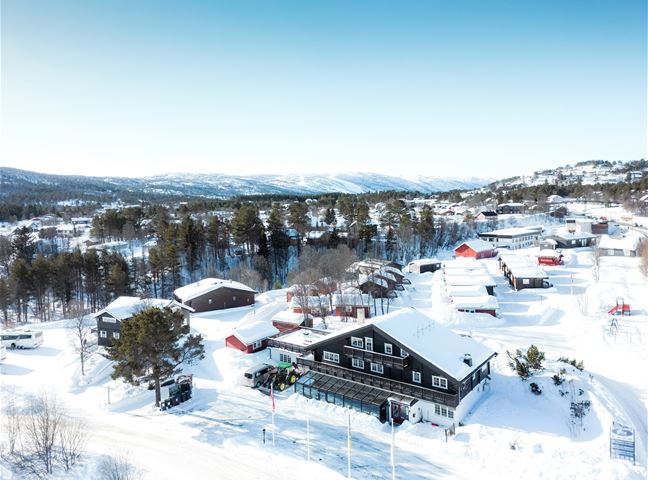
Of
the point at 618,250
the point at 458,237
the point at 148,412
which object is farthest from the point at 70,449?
the point at 458,237

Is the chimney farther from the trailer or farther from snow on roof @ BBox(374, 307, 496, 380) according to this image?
the trailer

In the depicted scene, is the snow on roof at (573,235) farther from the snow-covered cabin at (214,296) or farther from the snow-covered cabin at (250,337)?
the snow-covered cabin at (250,337)

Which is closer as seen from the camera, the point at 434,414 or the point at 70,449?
the point at 70,449

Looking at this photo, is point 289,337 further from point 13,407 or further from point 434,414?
point 13,407

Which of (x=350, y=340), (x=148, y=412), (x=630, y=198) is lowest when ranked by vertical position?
(x=148, y=412)

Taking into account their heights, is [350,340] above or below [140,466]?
above

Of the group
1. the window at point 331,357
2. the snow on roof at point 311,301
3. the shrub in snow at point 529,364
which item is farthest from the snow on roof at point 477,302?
the window at point 331,357

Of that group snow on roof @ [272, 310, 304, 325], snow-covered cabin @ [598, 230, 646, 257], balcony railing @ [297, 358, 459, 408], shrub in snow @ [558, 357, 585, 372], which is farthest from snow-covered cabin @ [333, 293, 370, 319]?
snow-covered cabin @ [598, 230, 646, 257]
